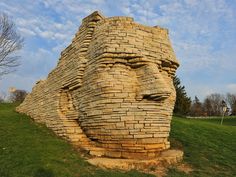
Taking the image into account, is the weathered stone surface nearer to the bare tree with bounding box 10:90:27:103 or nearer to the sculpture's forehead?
the sculpture's forehead

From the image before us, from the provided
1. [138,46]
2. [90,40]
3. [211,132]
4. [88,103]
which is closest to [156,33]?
[138,46]

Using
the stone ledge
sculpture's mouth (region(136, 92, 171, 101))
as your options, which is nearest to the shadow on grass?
the stone ledge

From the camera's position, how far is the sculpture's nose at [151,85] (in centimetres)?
1006

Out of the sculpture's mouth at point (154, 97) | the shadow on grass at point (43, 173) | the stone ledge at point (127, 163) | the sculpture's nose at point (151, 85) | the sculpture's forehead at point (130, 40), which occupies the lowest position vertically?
the shadow on grass at point (43, 173)

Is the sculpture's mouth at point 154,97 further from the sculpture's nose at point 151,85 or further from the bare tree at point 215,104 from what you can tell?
the bare tree at point 215,104

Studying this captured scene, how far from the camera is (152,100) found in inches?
405

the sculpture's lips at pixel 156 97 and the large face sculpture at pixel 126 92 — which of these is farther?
the sculpture's lips at pixel 156 97

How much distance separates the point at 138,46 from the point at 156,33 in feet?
3.77

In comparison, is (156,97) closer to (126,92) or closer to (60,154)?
(126,92)

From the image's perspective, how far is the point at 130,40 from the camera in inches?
A: 414

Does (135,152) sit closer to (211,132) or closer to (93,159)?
(93,159)

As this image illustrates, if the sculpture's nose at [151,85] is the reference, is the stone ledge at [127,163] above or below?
below

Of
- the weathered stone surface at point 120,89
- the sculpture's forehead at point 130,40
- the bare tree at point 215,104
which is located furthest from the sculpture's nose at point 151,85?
the bare tree at point 215,104

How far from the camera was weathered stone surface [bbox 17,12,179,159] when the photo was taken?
1002 cm
